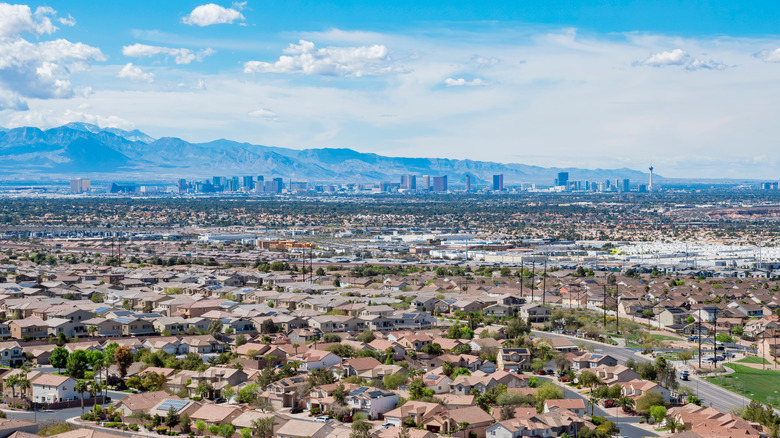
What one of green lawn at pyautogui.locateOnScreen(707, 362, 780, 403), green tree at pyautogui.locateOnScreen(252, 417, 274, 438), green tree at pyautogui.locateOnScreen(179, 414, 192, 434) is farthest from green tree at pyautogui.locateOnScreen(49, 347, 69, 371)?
green lawn at pyautogui.locateOnScreen(707, 362, 780, 403)

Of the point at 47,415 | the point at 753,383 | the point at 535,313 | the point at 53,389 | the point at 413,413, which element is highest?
the point at 53,389

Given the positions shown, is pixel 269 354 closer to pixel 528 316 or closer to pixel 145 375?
pixel 145 375

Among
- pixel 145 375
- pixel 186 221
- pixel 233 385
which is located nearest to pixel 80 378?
pixel 145 375

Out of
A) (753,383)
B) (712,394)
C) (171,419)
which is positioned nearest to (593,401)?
(712,394)

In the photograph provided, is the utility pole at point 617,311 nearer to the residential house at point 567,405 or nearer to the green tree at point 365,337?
the green tree at point 365,337

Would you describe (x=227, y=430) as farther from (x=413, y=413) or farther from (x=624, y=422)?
(x=624, y=422)
